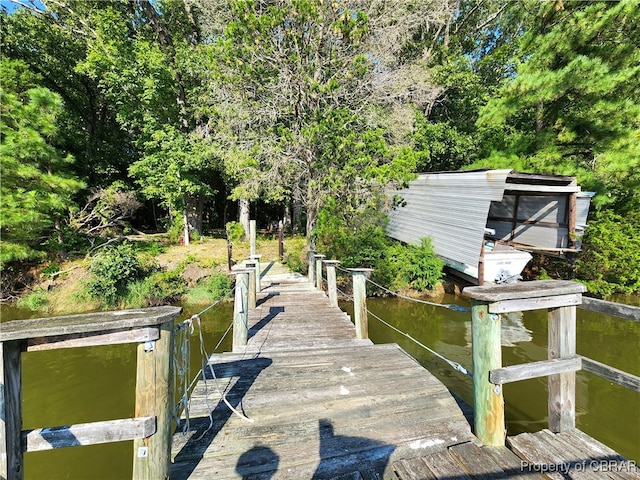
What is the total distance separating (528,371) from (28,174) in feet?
39.9

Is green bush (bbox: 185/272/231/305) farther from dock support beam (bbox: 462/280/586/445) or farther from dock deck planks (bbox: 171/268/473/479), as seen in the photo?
dock support beam (bbox: 462/280/586/445)

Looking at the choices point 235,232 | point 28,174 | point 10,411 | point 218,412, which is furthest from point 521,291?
point 235,232

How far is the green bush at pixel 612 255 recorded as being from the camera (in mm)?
9016

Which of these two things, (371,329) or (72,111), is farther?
(72,111)

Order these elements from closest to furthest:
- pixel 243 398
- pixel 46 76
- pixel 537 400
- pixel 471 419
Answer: pixel 471 419
pixel 243 398
pixel 537 400
pixel 46 76

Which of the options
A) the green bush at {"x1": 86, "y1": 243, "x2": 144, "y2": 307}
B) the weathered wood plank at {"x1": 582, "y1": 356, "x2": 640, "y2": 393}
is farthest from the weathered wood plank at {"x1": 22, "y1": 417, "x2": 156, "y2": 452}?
the green bush at {"x1": 86, "y1": 243, "x2": 144, "y2": 307}

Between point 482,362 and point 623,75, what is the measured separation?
10.5 meters

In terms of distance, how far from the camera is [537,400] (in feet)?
15.5

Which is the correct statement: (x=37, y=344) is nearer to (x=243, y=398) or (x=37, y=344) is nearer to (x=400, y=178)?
(x=243, y=398)

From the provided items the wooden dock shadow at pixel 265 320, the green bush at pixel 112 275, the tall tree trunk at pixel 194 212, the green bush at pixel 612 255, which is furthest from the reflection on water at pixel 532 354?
the tall tree trunk at pixel 194 212

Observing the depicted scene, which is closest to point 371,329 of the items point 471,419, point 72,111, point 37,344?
point 471,419

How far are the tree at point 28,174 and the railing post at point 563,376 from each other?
11803 mm

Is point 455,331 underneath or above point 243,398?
underneath

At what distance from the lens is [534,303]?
2.09 m
